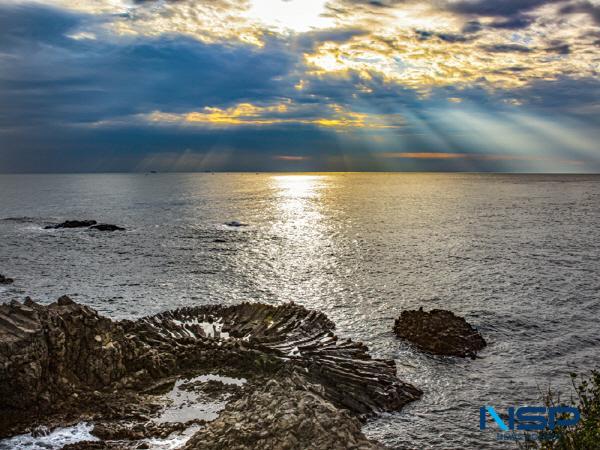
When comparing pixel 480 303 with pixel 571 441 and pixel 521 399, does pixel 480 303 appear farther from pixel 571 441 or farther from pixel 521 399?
pixel 571 441

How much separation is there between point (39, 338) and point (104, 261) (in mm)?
38352

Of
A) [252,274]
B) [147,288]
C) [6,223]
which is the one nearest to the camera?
[147,288]

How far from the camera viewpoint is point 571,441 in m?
12.2

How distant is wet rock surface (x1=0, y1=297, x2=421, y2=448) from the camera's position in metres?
14.9

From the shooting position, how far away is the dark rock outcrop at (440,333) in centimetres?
2728

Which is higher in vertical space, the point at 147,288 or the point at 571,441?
the point at 571,441

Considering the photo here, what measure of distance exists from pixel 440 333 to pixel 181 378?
15.6 metres

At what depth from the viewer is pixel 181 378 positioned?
22938 mm

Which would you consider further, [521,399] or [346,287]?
[346,287]

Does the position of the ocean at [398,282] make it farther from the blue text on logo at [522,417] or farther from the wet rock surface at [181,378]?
the wet rock surface at [181,378]

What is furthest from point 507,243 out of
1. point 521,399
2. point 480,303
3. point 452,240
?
point 521,399

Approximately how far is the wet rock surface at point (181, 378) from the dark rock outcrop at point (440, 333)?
15.7 feet

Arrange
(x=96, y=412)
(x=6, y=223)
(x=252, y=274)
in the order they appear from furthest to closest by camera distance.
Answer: (x=6, y=223) < (x=252, y=274) < (x=96, y=412)

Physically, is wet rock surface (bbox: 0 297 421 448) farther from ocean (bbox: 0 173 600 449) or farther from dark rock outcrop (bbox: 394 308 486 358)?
dark rock outcrop (bbox: 394 308 486 358)
